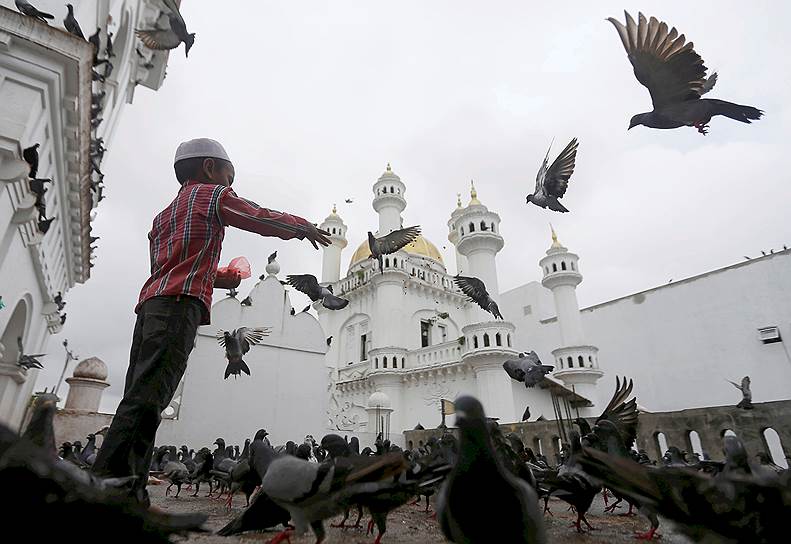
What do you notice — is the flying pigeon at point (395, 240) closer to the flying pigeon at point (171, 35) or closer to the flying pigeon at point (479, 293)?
the flying pigeon at point (479, 293)

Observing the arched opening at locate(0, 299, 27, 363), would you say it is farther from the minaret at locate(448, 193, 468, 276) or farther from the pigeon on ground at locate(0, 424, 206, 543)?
the minaret at locate(448, 193, 468, 276)

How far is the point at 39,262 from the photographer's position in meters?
9.05

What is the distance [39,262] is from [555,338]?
32851mm

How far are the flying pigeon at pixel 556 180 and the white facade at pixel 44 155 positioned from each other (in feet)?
26.6

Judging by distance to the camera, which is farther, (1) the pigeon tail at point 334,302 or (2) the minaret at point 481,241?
(2) the minaret at point 481,241

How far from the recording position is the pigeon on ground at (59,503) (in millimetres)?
1165

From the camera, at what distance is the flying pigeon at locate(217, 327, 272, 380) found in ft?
39.0

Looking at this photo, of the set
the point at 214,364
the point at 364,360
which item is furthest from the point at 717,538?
the point at 364,360

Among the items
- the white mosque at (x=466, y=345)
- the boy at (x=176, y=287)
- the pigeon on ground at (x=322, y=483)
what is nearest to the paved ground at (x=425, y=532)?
the pigeon on ground at (x=322, y=483)

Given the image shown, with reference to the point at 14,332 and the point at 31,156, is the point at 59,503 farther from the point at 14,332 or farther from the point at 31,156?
the point at 14,332

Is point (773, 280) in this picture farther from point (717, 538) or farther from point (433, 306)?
point (717, 538)

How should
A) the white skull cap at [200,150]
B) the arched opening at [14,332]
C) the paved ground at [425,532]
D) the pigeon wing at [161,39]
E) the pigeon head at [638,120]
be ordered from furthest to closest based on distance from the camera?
1. the pigeon wing at [161,39]
2. the arched opening at [14,332]
3. the pigeon head at [638,120]
4. the white skull cap at [200,150]
5. the paved ground at [425,532]

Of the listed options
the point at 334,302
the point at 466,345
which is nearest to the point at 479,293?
the point at 334,302

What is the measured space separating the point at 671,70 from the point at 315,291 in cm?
969
